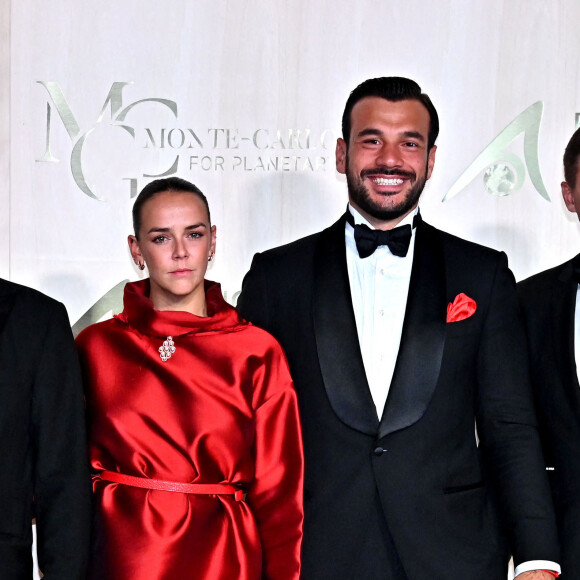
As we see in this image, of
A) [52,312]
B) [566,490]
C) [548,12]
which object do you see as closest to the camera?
[52,312]

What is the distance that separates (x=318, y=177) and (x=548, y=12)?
0.86 meters

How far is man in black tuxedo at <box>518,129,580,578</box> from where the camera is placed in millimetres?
2193

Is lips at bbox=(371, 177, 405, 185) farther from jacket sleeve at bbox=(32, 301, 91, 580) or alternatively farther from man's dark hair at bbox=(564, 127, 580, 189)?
jacket sleeve at bbox=(32, 301, 91, 580)

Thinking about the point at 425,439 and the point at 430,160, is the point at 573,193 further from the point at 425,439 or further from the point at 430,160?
the point at 425,439

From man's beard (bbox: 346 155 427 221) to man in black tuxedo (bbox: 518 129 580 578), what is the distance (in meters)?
0.37

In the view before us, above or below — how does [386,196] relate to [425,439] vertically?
above

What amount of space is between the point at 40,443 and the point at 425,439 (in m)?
0.80

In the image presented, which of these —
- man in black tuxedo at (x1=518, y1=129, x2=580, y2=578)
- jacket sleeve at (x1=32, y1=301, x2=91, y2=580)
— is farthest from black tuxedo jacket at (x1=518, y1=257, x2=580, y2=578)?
jacket sleeve at (x1=32, y1=301, x2=91, y2=580)

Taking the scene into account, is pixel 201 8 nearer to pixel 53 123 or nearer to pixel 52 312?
pixel 53 123

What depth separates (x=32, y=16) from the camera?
3139 mm

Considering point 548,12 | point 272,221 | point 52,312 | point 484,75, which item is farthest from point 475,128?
point 52,312

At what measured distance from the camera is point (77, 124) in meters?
3.13

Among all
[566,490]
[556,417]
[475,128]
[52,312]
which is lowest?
[566,490]

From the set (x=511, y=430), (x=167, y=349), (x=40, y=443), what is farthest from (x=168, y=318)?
(x=511, y=430)
